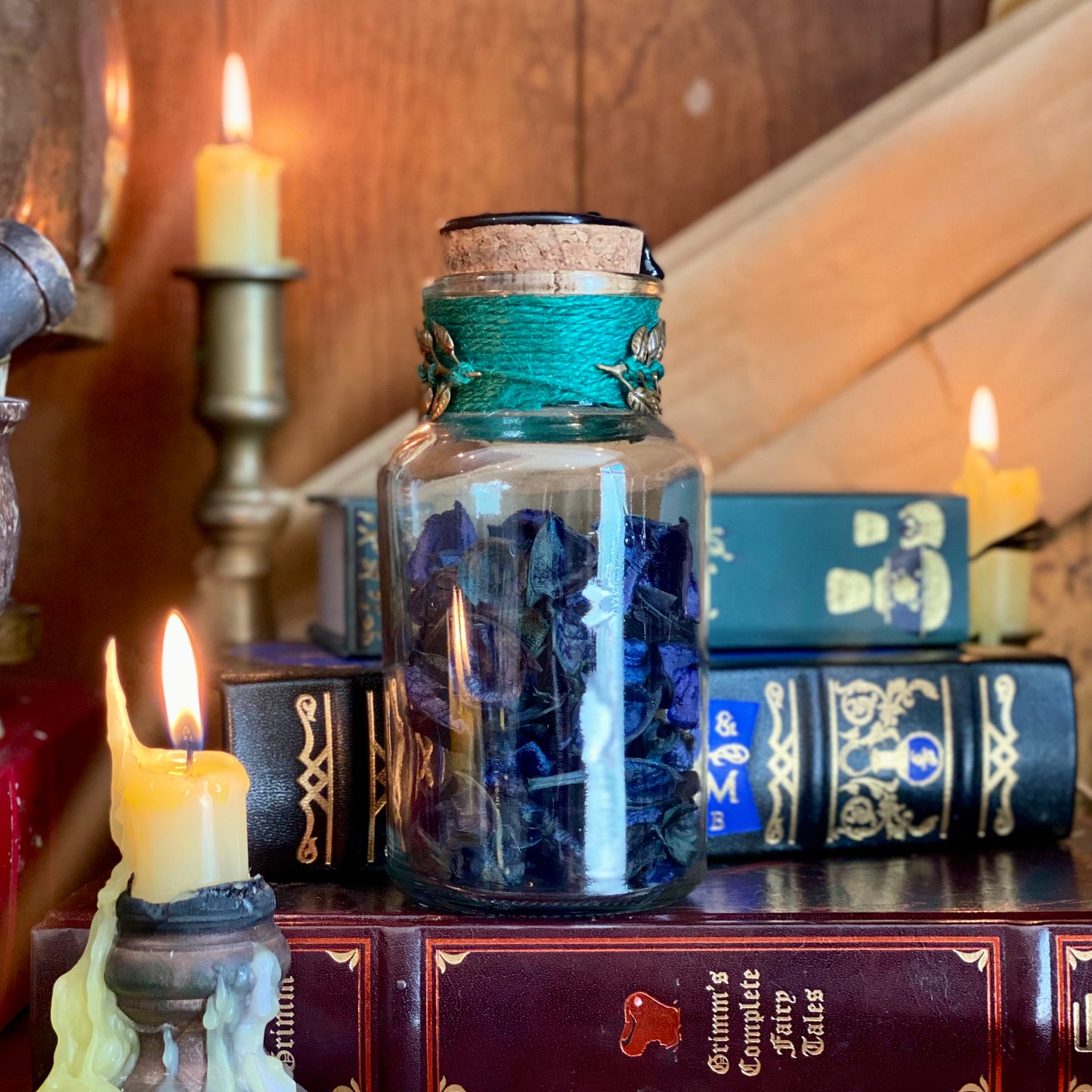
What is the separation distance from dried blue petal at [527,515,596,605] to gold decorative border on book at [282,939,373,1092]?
0.16 m

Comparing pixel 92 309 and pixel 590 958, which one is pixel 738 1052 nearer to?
pixel 590 958

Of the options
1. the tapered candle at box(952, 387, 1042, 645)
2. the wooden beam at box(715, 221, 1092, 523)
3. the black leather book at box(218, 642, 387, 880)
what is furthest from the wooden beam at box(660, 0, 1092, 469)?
the black leather book at box(218, 642, 387, 880)

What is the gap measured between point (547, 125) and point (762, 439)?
28 cm

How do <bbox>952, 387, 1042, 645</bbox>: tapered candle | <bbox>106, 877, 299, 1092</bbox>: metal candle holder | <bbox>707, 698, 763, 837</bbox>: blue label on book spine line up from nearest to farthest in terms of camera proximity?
<bbox>106, 877, 299, 1092</bbox>: metal candle holder < <bbox>707, 698, 763, 837</bbox>: blue label on book spine < <bbox>952, 387, 1042, 645</bbox>: tapered candle

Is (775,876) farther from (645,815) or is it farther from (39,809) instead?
(39,809)

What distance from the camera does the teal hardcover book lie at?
769 millimetres

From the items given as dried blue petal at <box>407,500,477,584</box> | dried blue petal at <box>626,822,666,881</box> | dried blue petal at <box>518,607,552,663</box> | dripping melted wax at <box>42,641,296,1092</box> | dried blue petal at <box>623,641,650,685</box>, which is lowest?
dripping melted wax at <box>42,641,296,1092</box>

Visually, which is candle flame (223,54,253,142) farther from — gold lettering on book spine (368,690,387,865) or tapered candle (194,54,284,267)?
gold lettering on book spine (368,690,387,865)

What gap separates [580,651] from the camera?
0.59 m

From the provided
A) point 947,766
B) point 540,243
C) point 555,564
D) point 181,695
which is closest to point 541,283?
point 540,243

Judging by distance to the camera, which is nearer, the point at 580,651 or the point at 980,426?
the point at 580,651

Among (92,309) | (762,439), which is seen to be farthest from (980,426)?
(92,309)

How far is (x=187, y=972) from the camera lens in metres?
0.48

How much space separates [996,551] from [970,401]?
0.44ft
